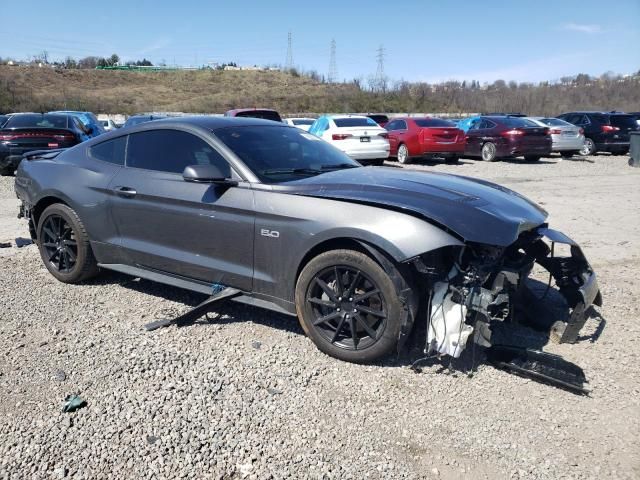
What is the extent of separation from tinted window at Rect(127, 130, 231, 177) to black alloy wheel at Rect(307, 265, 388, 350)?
1.17 meters

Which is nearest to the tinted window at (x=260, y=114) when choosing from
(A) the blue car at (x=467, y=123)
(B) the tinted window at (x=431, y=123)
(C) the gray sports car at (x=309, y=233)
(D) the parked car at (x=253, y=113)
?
(D) the parked car at (x=253, y=113)

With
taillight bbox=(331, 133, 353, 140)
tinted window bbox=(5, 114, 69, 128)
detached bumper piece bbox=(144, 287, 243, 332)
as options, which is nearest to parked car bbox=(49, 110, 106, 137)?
tinted window bbox=(5, 114, 69, 128)

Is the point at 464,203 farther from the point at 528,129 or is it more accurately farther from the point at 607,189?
the point at 528,129

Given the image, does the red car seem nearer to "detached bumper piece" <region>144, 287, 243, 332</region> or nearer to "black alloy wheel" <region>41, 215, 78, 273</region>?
"black alloy wheel" <region>41, 215, 78, 273</region>

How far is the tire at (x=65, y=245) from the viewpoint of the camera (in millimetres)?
4965

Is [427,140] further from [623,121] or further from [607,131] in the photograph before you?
[623,121]

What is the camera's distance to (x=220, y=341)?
156 inches

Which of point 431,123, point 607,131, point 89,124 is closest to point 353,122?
point 431,123

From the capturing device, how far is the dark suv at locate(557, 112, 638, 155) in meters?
21.0

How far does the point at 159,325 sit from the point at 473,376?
91.7 inches

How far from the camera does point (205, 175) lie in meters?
3.90

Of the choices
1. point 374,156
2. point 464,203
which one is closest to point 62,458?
point 464,203

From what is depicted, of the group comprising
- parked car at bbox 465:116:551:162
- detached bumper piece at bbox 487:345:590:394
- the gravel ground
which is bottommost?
the gravel ground

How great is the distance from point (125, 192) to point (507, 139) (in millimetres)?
15989
